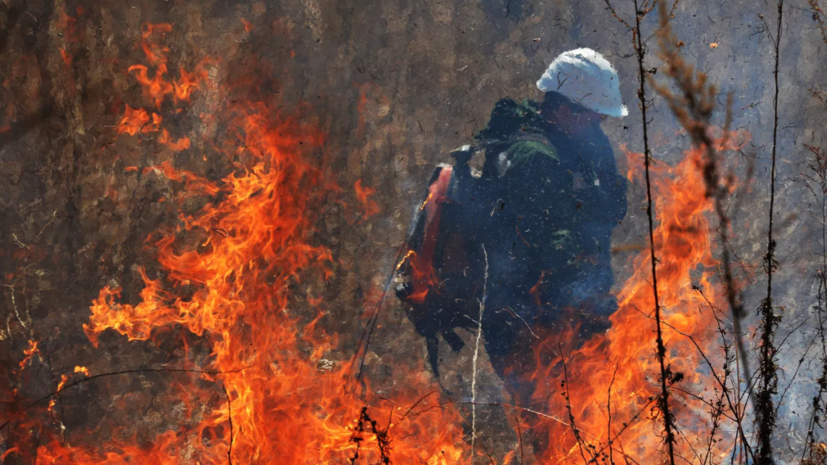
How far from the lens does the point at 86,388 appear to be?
5.44 meters

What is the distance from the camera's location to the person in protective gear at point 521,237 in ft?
17.8

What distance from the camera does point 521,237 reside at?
215 inches

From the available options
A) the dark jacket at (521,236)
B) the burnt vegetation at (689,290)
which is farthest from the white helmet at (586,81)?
the burnt vegetation at (689,290)

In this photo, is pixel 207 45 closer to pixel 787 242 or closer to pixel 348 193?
pixel 348 193

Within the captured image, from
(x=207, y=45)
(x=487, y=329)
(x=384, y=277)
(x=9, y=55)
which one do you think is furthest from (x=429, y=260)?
(x=9, y=55)

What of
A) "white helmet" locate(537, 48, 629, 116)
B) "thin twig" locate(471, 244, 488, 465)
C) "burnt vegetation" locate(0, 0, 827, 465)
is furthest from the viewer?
"thin twig" locate(471, 244, 488, 465)

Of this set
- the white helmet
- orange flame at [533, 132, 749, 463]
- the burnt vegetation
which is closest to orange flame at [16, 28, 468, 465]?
the burnt vegetation

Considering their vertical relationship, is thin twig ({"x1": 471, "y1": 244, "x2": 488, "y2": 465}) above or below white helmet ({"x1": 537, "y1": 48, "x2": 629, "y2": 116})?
below

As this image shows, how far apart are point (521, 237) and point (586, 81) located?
154 centimetres

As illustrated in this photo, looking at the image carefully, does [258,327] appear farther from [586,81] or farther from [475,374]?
[586,81]

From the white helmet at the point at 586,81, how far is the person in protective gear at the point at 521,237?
0.03 meters

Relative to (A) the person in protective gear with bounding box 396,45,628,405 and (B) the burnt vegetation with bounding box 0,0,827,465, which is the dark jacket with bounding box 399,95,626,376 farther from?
(B) the burnt vegetation with bounding box 0,0,827,465

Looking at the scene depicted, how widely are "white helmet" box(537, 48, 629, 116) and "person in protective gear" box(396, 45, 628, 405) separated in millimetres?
27

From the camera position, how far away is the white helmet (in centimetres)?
529
